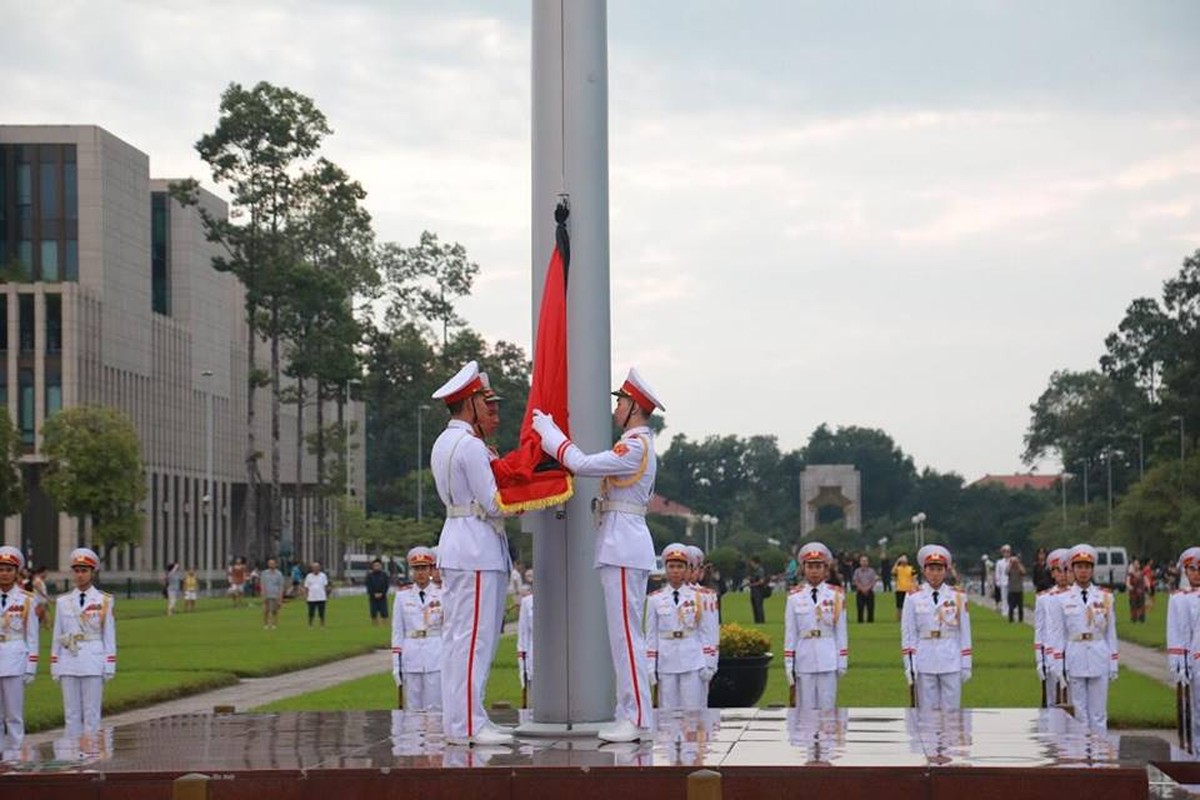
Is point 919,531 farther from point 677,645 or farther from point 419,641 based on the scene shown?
point 677,645

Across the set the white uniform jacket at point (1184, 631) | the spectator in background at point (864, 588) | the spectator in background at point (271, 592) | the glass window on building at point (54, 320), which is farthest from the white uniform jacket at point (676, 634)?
the glass window on building at point (54, 320)

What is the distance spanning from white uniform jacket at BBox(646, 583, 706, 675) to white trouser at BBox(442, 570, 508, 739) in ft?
20.2

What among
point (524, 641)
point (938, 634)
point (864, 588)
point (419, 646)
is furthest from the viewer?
point (864, 588)

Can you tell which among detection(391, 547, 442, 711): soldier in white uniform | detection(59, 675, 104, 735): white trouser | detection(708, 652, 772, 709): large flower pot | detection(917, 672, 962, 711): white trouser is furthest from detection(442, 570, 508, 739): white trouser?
detection(708, 652, 772, 709): large flower pot

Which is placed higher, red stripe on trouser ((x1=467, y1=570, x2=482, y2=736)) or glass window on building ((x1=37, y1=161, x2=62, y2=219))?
glass window on building ((x1=37, y1=161, x2=62, y2=219))

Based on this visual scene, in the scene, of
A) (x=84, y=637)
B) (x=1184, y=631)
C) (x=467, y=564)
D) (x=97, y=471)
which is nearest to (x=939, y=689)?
(x=1184, y=631)

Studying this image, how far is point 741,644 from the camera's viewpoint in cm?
2244

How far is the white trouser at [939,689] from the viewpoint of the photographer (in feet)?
59.7

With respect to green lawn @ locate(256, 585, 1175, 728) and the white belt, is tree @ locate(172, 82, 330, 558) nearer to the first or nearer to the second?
green lawn @ locate(256, 585, 1175, 728)

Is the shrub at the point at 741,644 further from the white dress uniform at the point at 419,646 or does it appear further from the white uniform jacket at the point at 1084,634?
the white uniform jacket at the point at 1084,634

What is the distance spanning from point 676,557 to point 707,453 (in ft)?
457

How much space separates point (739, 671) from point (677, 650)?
3.07 m

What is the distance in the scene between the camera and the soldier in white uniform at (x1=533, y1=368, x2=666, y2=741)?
1298cm

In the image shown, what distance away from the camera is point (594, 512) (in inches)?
533
